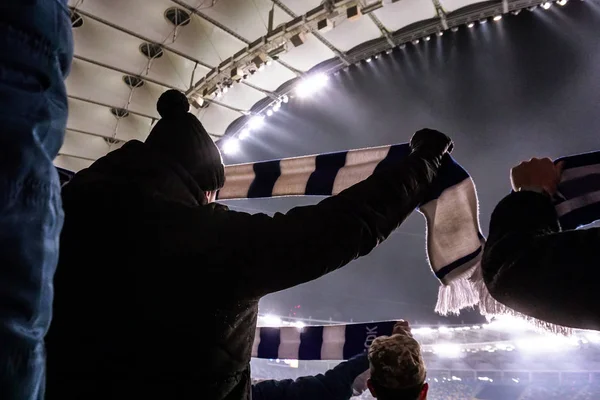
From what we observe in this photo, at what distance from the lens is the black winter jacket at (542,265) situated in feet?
1.88

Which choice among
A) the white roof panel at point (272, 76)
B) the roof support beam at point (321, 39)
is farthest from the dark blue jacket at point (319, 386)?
the white roof panel at point (272, 76)

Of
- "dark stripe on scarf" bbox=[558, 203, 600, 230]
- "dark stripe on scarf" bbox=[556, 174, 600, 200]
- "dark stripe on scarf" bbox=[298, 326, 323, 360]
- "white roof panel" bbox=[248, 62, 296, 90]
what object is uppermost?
"white roof panel" bbox=[248, 62, 296, 90]

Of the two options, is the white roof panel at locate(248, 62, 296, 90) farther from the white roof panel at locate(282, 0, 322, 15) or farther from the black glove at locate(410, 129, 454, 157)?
the black glove at locate(410, 129, 454, 157)

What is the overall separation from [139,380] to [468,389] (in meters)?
17.9

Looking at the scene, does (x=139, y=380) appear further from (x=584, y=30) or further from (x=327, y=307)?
(x=327, y=307)

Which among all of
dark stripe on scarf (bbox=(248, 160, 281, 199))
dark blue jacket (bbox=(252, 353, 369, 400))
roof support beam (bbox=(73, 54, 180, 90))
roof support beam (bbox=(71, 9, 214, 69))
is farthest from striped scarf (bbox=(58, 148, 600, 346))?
roof support beam (bbox=(73, 54, 180, 90))

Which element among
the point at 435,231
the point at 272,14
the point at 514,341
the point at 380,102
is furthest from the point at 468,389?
the point at 435,231

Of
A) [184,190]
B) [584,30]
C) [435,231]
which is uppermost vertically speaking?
[584,30]

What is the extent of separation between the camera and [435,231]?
4.91 ft

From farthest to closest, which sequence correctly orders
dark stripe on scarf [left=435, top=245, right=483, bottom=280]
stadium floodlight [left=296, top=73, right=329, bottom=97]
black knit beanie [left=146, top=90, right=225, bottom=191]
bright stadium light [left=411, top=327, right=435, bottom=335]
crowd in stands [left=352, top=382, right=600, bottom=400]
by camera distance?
crowd in stands [left=352, top=382, right=600, bottom=400]
bright stadium light [left=411, top=327, right=435, bottom=335]
stadium floodlight [left=296, top=73, right=329, bottom=97]
dark stripe on scarf [left=435, top=245, right=483, bottom=280]
black knit beanie [left=146, top=90, right=225, bottom=191]

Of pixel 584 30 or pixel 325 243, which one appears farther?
pixel 584 30

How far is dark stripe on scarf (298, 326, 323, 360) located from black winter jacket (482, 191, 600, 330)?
2018mm

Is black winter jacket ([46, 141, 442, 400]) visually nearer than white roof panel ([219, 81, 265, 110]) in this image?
Yes

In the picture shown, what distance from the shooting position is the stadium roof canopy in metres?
5.38
